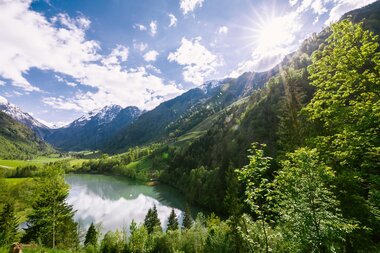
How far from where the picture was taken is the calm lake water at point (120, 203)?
3282 inches

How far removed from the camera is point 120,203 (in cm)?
11056

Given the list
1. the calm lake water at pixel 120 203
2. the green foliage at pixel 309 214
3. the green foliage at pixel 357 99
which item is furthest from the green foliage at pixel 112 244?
the green foliage at pixel 357 99

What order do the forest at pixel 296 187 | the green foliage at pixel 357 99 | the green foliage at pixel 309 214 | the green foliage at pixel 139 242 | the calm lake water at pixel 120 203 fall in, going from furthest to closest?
the calm lake water at pixel 120 203 < the green foliage at pixel 139 242 < the forest at pixel 296 187 < the green foliage at pixel 357 99 < the green foliage at pixel 309 214

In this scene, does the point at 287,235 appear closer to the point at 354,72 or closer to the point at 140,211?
the point at 354,72

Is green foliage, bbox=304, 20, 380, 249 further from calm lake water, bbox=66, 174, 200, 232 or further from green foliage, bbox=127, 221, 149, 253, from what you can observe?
calm lake water, bbox=66, 174, 200, 232

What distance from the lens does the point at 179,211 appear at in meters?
92.4

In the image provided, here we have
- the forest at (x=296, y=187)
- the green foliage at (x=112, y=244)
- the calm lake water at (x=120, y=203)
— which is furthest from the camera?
the calm lake water at (x=120, y=203)

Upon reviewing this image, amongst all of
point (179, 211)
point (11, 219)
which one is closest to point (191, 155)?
point (179, 211)

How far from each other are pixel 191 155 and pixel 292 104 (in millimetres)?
113719

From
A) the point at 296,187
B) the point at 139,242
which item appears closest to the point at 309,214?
the point at 296,187

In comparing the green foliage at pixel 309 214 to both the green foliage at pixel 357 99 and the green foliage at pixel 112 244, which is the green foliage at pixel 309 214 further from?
the green foliage at pixel 112 244

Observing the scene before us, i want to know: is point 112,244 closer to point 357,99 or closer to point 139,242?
point 139,242

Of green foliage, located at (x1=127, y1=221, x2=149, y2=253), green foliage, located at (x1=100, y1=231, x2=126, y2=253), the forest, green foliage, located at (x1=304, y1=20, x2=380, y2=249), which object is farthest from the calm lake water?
green foliage, located at (x1=304, y1=20, x2=380, y2=249)

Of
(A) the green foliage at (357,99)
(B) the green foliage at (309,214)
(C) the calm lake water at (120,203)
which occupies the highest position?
(A) the green foliage at (357,99)
